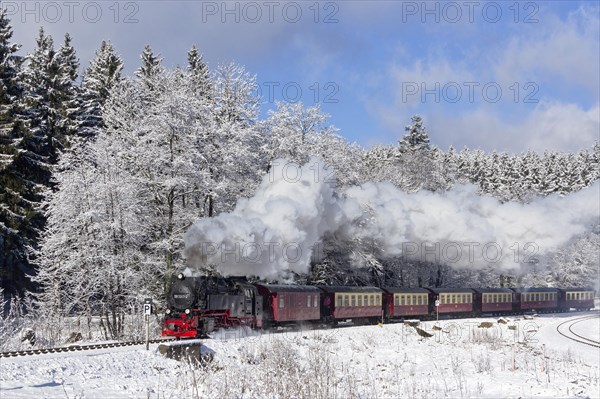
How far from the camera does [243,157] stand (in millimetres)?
37094

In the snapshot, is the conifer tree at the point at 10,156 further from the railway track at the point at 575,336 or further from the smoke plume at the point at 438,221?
the railway track at the point at 575,336

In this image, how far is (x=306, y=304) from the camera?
30.2m

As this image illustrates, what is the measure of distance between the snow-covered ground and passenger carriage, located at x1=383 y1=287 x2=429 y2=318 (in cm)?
469

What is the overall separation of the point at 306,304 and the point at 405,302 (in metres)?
10.4

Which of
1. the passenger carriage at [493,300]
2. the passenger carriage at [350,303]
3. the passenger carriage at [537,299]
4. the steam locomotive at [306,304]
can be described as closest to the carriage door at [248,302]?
the steam locomotive at [306,304]

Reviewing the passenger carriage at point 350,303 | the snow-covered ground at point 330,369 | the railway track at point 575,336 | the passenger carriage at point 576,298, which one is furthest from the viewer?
the passenger carriage at point 576,298

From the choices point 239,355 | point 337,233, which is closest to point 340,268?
point 337,233

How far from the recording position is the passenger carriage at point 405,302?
37188mm

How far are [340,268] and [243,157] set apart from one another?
40.4 ft

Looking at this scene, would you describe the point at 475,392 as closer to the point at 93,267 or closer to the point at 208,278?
the point at 208,278

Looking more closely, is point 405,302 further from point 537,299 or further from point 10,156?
point 10,156

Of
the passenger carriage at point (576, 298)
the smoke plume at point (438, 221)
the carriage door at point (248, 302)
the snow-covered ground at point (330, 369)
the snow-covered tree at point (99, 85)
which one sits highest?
the snow-covered tree at point (99, 85)

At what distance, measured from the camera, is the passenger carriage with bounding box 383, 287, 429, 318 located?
1464 inches

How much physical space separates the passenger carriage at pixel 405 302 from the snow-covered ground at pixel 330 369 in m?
4.69
